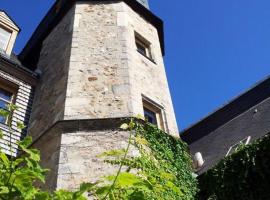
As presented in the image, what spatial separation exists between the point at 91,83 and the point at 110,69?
690 mm

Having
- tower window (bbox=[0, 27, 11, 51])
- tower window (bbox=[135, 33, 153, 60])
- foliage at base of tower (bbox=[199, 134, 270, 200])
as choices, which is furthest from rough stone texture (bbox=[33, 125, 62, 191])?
tower window (bbox=[0, 27, 11, 51])

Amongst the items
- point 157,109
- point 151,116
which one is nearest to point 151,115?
point 151,116

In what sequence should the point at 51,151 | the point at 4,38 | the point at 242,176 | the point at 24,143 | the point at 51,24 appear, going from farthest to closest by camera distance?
the point at 51,24 → the point at 4,38 → the point at 242,176 → the point at 51,151 → the point at 24,143

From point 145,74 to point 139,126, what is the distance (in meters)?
2.50

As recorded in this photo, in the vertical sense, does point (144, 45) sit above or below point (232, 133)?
above

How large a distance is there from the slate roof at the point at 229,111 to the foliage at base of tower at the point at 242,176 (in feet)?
12.9

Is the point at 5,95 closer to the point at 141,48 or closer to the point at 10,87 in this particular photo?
the point at 10,87

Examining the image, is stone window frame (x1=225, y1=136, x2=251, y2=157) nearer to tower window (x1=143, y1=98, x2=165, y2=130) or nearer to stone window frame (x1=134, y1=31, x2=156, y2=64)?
tower window (x1=143, y1=98, x2=165, y2=130)

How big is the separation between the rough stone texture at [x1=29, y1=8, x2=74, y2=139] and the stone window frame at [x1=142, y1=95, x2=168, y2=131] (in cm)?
202

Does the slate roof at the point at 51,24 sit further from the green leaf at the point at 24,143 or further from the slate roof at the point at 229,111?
the green leaf at the point at 24,143

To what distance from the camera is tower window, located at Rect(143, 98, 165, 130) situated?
9.41m

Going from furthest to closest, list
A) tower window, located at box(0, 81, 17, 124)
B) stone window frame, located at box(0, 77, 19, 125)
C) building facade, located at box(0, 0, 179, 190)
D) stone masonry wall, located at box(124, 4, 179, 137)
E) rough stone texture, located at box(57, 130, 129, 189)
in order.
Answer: stone window frame, located at box(0, 77, 19, 125) < tower window, located at box(0, 81, 17, 124) < stone masonry wall, located at box(124, 4, 179, 137) < building facade, located at box(0, 0, 179, 190) < rough stone texture, located at box(57, 130, 129, 189)

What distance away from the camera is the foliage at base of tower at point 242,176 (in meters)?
7.92

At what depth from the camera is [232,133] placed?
11375 millimetres
